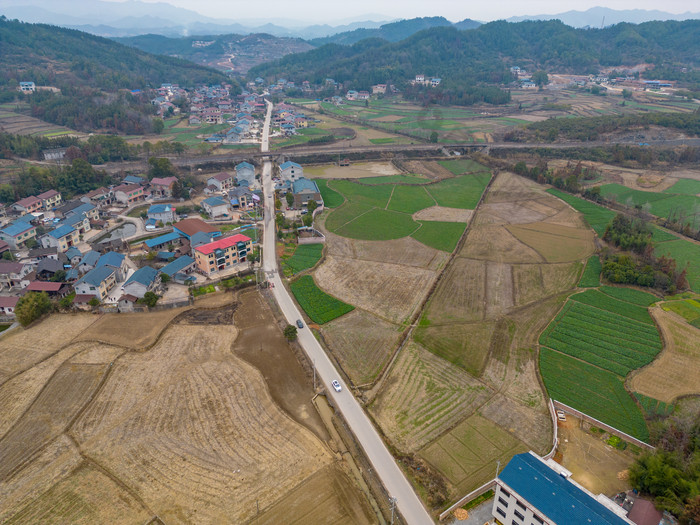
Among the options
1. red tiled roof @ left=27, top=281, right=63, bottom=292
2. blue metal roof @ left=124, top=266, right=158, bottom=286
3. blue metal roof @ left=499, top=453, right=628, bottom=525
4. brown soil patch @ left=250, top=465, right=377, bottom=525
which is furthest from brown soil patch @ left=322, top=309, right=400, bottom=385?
red tiled roof @ left=27, top=281, right=63, bottom=292

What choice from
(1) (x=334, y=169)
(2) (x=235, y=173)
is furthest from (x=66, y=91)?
(1) (x=334, y=169)

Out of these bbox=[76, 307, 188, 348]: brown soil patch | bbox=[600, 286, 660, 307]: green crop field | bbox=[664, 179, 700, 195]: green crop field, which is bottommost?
bbox=[76, 307, 188, 348]: brown soil patch

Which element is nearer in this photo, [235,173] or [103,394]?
[103,394]

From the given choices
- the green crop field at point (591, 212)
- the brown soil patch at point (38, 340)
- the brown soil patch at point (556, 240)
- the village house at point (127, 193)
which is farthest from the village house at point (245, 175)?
the green crop field at point (591, 212)

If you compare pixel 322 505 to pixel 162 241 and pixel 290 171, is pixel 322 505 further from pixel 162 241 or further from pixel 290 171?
pixel 290 171

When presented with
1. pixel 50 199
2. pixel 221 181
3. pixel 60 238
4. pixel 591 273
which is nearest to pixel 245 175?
pixel 221 181

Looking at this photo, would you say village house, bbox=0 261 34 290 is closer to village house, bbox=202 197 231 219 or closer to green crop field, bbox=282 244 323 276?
village house, bbox=202 197 231 219

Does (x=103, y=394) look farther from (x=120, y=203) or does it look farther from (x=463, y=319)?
(x=120, y=203)
